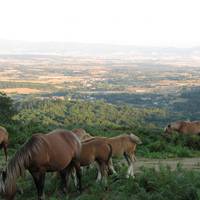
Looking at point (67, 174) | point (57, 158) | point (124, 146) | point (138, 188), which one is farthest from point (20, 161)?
point (124, 146)

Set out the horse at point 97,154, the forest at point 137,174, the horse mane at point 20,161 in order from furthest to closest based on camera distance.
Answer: the horse at point 97,154
the forest at point 137,174
the horse mane at point 20,161

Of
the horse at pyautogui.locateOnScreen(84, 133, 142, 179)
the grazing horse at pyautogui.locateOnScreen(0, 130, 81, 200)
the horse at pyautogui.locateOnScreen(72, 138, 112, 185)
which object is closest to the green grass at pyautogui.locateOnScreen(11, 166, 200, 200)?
the horse at pyautogui.locateOnScreen(72, 138, 112, 185)

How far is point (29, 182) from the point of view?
10.7m

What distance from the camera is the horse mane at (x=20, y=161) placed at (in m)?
8.52

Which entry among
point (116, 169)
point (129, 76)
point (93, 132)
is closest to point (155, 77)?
point (129, 76)

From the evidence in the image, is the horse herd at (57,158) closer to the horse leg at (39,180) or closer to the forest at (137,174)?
the horse leg at (39,180)

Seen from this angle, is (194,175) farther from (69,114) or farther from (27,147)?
(69,114)

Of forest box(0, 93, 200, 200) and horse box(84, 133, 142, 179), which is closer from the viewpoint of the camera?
forest box(0, 93, 200, 200)

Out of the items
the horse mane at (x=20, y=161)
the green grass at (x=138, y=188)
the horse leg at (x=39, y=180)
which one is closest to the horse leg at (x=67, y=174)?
the green grass at (x=138, y=188)

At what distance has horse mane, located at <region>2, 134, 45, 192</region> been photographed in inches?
336

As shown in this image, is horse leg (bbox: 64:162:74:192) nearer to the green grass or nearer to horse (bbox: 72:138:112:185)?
the green grass

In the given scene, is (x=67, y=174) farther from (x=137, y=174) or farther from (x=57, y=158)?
(x=137, y=174)

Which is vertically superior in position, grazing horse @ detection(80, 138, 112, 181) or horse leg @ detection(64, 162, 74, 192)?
grazing horse @ detection(80, 138, 112, 181)

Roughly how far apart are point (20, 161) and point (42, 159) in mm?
434
